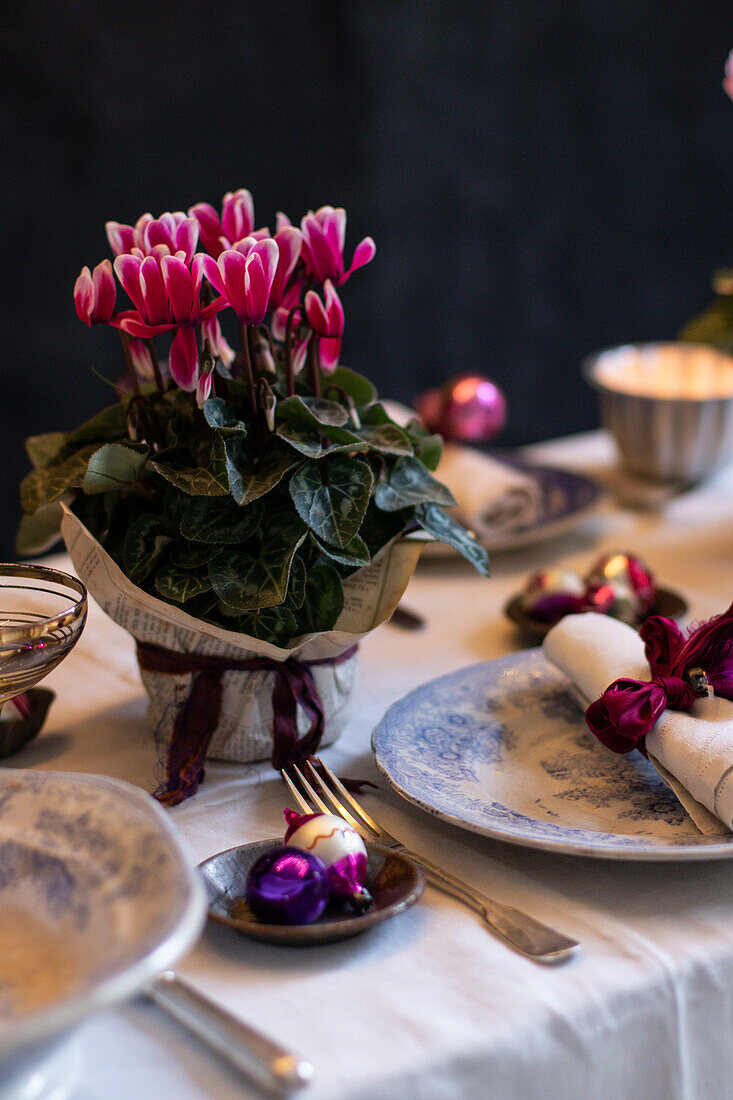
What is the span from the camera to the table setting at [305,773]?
387 mm

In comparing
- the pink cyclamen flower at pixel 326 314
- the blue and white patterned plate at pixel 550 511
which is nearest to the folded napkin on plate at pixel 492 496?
the blue and white patterned plate at pixel 550 511

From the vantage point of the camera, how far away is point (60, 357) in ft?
5.27

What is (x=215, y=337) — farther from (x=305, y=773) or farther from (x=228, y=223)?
(x=305, y=773)

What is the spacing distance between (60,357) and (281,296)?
1138 millimetres

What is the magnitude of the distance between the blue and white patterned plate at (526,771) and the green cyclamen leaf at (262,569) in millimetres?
113

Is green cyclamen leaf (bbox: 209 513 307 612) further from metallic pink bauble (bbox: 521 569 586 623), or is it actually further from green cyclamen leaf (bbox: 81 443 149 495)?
metallic pink bauble (bbox: 521 569 586 623)

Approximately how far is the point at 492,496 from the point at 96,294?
1.86 feet

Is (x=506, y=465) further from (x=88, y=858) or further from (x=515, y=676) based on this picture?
(x=88, y=858)

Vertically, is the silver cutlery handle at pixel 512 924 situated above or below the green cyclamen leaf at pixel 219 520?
below

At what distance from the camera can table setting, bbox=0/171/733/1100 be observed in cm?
39

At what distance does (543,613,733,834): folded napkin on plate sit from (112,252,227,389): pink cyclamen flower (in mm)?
290

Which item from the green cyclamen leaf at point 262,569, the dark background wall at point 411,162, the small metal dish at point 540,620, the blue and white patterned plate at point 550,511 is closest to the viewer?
the green cyclamen leaf at point 262,569

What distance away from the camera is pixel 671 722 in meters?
0.53

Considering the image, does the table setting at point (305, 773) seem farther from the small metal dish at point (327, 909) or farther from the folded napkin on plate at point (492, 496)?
the folded napkin on plate at point (492, 496)
